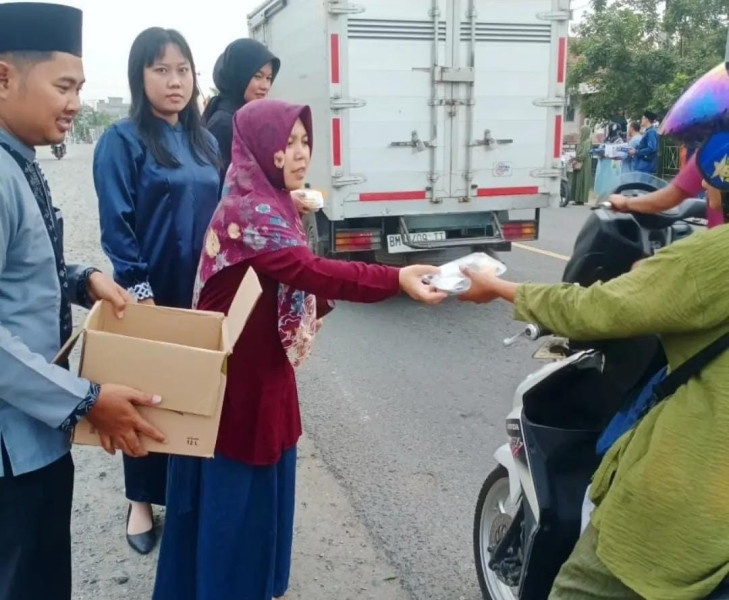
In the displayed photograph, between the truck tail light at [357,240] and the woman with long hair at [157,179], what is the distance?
4315 mm

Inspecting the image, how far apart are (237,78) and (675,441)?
3245 mm

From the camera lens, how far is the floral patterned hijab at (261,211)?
220 centimetres

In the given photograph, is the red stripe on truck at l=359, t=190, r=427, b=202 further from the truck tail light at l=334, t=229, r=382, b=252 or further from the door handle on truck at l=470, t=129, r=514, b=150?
the door handle on truck at l=470, t=129, r=514, b=150

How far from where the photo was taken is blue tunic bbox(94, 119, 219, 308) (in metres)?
2.83

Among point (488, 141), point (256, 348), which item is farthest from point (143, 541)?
point (488, 141)

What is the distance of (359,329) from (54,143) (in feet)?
15.9

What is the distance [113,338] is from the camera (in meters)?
1.74

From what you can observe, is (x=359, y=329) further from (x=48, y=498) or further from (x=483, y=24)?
(x=48, y=498)

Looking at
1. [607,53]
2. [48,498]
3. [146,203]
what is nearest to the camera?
[48,498]

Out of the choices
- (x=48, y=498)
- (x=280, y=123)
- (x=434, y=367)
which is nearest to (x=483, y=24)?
(x=434, y=367)

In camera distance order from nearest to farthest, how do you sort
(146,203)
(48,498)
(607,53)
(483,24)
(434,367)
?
(48,498) → (146,203) → (434,367) → (483,24) → (607,53)

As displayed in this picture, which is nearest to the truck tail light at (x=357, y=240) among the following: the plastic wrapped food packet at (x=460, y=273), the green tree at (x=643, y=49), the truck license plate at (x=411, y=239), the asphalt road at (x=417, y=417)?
the truck license plate at (x=411, y=239)

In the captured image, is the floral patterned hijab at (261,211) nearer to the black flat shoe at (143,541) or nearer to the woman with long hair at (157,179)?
the woman with long hair at (157,179)

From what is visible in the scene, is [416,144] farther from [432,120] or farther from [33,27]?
[33,27]
